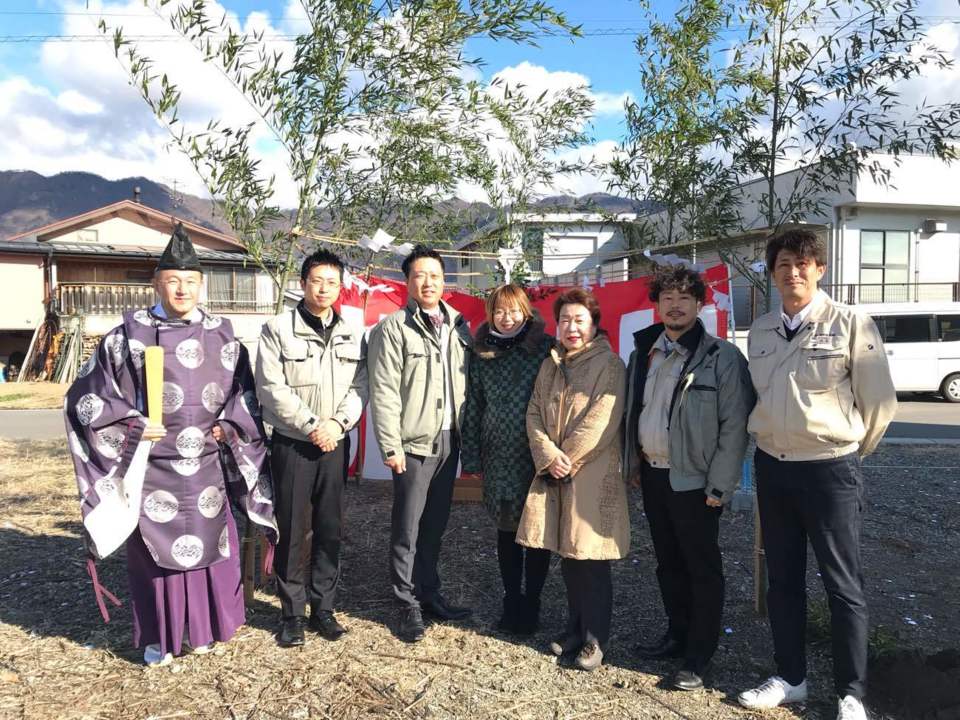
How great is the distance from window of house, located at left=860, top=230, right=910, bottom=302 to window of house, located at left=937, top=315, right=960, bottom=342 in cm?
372

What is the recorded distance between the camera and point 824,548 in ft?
8.92

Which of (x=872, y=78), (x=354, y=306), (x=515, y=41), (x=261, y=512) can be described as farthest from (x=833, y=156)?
(x=261, y=512)

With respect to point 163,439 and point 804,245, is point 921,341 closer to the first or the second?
point 804,245

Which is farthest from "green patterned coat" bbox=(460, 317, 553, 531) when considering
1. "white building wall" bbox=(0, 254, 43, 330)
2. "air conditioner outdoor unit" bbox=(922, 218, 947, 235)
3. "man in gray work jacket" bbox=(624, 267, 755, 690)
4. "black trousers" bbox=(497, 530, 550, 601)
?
"white building wall" bbox=(0, 254, 43, 330)

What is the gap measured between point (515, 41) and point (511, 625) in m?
3.73

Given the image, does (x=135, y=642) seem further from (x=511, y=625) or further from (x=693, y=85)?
(x=693, y=85)

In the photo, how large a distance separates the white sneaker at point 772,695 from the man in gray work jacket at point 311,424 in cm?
201

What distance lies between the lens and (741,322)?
17.8 m

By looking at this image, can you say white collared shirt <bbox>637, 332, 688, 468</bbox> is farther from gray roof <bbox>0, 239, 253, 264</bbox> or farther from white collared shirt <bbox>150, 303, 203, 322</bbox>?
gray roof <bbox>0, 239, 253, 264</bbox>

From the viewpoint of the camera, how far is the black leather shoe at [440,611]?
3.77 m

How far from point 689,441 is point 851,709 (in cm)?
122

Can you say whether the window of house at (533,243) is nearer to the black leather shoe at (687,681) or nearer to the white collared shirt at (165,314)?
the white collared shirt at (165,314)

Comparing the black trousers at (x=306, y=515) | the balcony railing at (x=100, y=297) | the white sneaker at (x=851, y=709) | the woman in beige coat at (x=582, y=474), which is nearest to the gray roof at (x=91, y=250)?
the balcony railing at (x=100, y=297)

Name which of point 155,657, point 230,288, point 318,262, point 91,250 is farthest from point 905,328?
point 91,250
